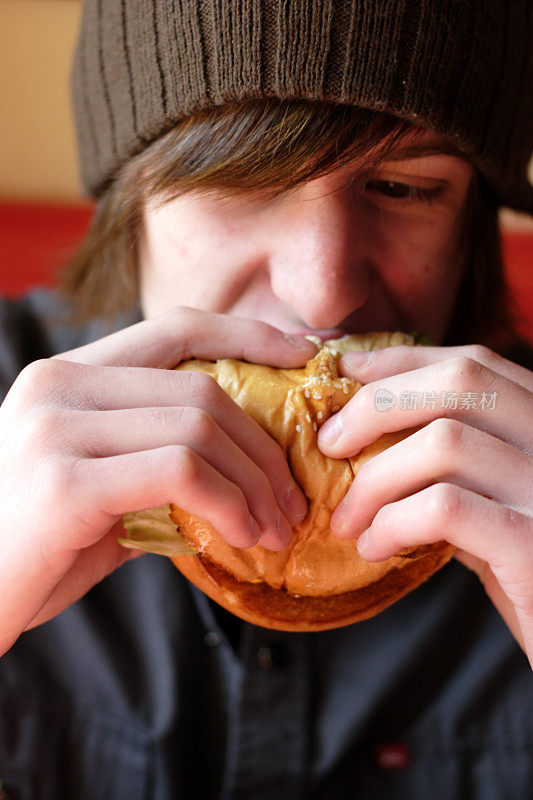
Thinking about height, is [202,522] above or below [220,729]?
above

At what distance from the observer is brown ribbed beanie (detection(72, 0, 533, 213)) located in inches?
38.4

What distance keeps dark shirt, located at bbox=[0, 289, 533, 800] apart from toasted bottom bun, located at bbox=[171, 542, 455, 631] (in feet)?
1.10

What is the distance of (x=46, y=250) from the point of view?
2564 mm

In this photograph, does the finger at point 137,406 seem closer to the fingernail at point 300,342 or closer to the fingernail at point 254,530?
the fingernail at point 254,530

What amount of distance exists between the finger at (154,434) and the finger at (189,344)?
0.13m

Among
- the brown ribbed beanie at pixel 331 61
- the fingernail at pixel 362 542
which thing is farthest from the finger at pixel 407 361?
the brown ribbed beanie at pixel 331 61

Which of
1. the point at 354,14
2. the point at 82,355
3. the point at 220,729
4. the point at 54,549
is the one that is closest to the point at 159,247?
the point at 82,355

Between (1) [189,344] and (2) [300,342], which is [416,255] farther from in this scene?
(1) [189,344]

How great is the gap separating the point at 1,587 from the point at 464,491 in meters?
0.61

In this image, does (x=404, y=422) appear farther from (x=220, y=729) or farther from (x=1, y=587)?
(x=220, y=729)

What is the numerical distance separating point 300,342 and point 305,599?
1.28 feet

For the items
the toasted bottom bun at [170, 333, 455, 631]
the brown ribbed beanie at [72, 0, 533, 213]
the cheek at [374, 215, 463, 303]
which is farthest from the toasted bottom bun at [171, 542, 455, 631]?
the brown ribbed beanie at [72, 0, 533, 213]

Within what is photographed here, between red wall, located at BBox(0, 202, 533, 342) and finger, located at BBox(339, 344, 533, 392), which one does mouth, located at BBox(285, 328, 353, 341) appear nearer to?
finger, located at BBox(339, 344, 533, 392)

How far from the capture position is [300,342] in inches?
41.0
